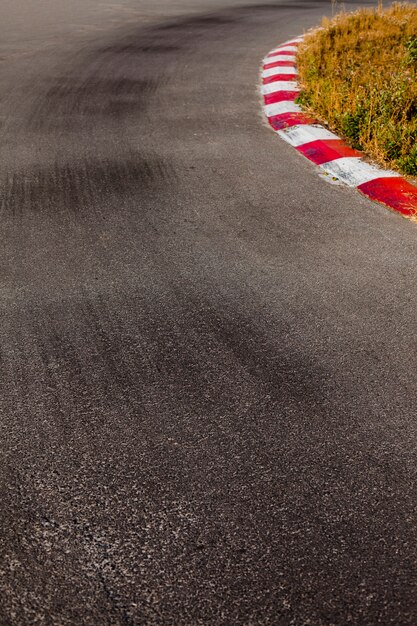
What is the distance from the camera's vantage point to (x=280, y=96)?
25.6 ft

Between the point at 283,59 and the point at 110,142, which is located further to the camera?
the point at 283,59

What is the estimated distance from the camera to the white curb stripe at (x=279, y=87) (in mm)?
8070

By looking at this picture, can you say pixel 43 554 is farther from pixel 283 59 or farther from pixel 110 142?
pixel 283 59

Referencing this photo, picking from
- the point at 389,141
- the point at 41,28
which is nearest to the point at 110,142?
the point at 389,141

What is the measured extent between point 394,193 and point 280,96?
3.21m

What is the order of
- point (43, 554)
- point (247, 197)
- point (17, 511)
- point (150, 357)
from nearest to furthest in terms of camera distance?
point (43, 554) < point (17, 511) < point (150, 357) < point (247, 197)

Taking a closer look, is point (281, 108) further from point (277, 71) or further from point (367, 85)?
point (277, 71)

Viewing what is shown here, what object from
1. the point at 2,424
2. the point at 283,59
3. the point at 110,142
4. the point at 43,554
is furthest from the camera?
the point at 283,59

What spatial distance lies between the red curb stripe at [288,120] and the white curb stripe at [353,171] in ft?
3.92

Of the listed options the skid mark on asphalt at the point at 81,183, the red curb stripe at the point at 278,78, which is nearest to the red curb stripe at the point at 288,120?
the skid mark on asphalt at the point at 81,183

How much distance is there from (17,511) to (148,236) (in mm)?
2374

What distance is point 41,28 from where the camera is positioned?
13.0 m

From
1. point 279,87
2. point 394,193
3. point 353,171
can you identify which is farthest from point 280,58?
point 394,193

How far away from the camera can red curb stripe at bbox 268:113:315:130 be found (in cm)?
675
